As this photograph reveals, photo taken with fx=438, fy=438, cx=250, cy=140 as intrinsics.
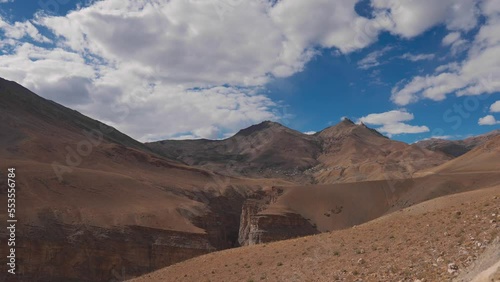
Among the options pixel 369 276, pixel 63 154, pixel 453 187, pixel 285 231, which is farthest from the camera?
pixel 63 154

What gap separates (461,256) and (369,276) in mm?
2826

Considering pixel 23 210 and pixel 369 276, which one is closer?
pixel 369 276

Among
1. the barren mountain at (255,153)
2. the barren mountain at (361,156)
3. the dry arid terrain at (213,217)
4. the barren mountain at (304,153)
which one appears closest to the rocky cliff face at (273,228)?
the dry arid terrain at (213,217)

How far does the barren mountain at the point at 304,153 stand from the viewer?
410 feet

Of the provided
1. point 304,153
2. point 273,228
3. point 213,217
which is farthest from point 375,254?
point 304,153

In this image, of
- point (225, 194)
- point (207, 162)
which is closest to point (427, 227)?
point (225, 194)

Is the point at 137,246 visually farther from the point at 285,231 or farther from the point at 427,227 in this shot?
the point at 427,227

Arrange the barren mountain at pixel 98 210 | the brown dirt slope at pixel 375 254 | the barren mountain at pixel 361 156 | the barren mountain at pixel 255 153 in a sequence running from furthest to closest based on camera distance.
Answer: the barren mountain at pixel 255 153
the barren mountain at pixel 361 156
the barren mountain at pixel 98 210
the brown dirt slope at pixel 375 254

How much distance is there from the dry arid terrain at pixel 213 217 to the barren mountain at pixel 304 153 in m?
17.8

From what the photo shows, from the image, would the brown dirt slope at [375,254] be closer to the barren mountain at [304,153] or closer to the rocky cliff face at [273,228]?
the rocky cliff face at [273,228]

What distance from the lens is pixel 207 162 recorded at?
151625 millimetres

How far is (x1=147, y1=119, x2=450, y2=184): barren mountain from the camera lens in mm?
124887

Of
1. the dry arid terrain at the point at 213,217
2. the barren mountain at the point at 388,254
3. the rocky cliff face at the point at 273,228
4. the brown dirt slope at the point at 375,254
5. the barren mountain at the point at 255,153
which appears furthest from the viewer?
the barren mountain at the point at 255,153

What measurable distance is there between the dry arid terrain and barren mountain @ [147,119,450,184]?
17844mm
